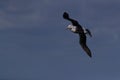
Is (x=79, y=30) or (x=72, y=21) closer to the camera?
(x=79, y=30)

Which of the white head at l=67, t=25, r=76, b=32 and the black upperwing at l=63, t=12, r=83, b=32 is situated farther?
the black upperwing at l=63, t=12, r=83, b=32

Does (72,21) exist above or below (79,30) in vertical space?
above

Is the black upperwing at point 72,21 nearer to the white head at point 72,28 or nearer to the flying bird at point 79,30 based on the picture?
the flying bird at point 79,30

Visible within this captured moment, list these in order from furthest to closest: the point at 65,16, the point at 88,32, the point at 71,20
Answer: the point at 71,20, the point at 65,16, the point at 88,32

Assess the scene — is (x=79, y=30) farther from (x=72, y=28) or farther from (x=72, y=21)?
→ (x=72, y=21)

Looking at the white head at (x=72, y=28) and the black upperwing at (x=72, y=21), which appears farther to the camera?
the black upperwing at (x=72, y=21)

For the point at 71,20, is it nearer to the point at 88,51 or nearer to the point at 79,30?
the point at 79,30

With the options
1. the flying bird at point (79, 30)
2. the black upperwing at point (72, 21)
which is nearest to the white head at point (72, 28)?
the flying bird at point (79, 30)

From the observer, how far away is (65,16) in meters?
43.2

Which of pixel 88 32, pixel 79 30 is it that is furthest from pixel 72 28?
pixel 88 32

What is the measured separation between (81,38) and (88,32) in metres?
8.10

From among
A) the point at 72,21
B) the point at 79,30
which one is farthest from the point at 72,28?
the point at 72,21

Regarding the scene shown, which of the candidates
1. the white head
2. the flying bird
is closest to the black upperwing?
the flying bird

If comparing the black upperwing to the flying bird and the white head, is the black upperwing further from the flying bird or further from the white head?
the white head
